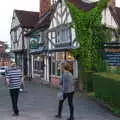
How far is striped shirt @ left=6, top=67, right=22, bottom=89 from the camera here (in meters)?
13.9

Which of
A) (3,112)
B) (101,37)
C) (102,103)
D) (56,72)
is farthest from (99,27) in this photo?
(3,112)

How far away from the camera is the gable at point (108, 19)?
31.7 metres

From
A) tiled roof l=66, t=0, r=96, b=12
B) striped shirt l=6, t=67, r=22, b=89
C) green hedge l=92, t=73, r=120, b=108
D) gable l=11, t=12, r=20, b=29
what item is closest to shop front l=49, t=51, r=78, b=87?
tiled roof l=66, t=0, r=96, b=12

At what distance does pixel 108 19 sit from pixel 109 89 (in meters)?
16.1

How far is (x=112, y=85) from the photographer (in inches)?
634

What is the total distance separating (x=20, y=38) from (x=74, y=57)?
1918 centimetres

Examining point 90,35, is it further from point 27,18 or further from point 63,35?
point 27,18

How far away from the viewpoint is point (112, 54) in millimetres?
25406

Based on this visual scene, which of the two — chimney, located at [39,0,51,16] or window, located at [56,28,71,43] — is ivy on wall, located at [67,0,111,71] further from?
chimney, located at [39,0,51,16]

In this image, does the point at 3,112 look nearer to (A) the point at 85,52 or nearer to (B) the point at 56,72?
(A) the point at 85,52

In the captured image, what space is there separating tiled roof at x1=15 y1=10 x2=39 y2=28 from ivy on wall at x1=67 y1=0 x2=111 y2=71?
18079mm

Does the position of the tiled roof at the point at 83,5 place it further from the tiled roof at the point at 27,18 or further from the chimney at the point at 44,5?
the tiled roof at the point at 27,18

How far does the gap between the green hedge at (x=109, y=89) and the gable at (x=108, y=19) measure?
1184 centimetres

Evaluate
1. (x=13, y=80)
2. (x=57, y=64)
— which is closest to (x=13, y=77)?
(x=13, y=80)
